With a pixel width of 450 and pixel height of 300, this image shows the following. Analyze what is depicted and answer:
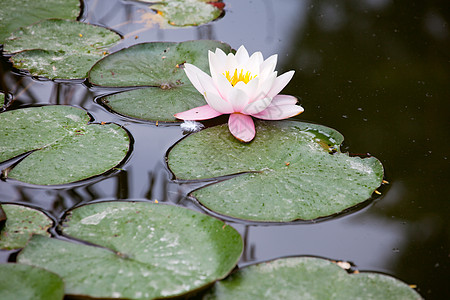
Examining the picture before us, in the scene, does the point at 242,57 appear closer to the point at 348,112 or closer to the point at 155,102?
the point at 155,102

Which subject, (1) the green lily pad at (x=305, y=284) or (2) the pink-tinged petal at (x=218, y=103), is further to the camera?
(2) the pink-tinged petal at (x=218, y=103)

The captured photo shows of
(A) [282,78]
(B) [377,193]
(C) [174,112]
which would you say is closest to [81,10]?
(C) [174,112]

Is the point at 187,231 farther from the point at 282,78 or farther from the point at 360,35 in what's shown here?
the point at 360,35

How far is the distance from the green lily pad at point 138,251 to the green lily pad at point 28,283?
4 centimetres

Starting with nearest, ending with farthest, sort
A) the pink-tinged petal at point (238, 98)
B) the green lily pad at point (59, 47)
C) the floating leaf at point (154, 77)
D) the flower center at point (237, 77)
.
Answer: the pink-tinged petal at point (238, 98) → the flower center at point (237, 77) → the floating leaf at point (154, 77) → the green lily pad at point (59, 47)

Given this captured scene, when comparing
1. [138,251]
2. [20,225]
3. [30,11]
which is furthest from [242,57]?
[30,11]

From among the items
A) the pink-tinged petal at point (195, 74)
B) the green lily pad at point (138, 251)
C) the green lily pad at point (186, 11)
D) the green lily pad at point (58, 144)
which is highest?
the green lily pad at point (186, 11)

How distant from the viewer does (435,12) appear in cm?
291

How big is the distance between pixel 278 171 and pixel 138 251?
67 centimetres

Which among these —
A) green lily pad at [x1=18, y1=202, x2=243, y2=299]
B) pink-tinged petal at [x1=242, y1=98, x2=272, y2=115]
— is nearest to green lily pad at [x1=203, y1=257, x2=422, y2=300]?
green lily pad at [x1=18, y1=202, x2=243, y2=299]

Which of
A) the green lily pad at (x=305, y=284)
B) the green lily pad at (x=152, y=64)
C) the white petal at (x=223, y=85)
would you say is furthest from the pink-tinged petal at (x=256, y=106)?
the green lily pad at (x=305, y=284)

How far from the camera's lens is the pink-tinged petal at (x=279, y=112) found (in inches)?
78.8

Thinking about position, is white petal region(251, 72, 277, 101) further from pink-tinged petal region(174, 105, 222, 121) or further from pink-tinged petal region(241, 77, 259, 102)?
pink-tinged petal region(174, 105, 222, 121)

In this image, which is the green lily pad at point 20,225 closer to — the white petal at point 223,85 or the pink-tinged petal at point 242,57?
the white petal at point 223,85
